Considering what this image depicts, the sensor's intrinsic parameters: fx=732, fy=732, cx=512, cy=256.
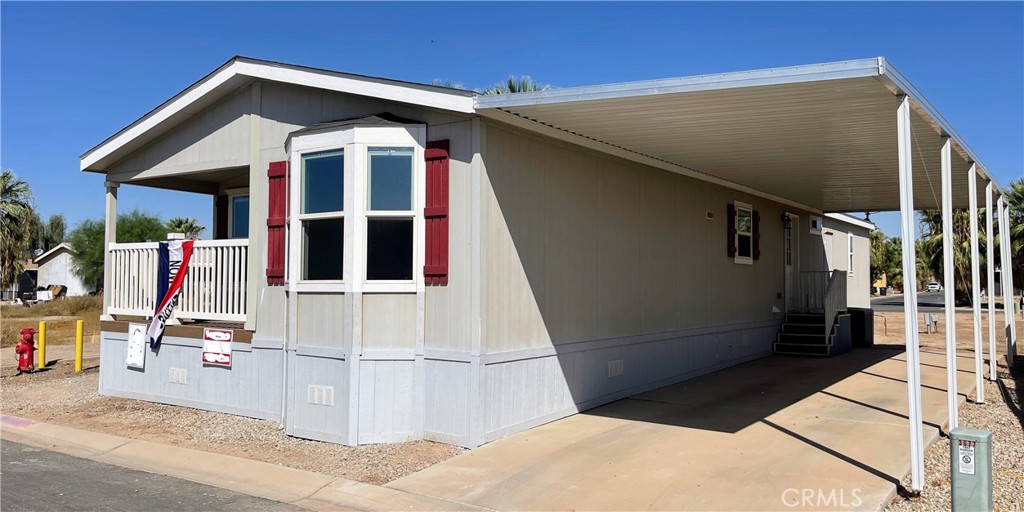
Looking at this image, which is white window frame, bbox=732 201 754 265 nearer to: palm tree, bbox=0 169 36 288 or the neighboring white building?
palm tree, bbox=0 169 36 288

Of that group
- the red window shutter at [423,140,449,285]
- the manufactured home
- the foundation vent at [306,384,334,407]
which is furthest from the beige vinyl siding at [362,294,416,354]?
the foundation vent at [306,384,334,407]

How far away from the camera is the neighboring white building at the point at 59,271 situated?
5017cm

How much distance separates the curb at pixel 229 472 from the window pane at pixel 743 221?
8952 millimetres

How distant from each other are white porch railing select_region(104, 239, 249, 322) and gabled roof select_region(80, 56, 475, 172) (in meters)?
1.43

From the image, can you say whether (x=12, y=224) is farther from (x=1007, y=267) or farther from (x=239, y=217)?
(x=1007, y=267)

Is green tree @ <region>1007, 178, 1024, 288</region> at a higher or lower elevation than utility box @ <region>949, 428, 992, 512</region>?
higher

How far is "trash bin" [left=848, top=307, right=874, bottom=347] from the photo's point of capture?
15.8 meters

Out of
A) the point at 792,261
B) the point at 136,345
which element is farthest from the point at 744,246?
the point at 136,345

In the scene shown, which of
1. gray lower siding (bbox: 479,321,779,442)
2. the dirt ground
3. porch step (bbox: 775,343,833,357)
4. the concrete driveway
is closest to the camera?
the concrete driveway

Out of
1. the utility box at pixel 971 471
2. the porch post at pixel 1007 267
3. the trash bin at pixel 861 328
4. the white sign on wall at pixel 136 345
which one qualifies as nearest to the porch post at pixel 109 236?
the white sign on wall at pixel 136 345

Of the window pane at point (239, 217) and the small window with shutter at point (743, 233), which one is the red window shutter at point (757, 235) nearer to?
the small window with shutter at point (743, 233)

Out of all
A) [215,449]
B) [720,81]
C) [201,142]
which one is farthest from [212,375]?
[720,81]

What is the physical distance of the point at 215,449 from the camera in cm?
743

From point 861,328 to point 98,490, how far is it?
14712 mm
